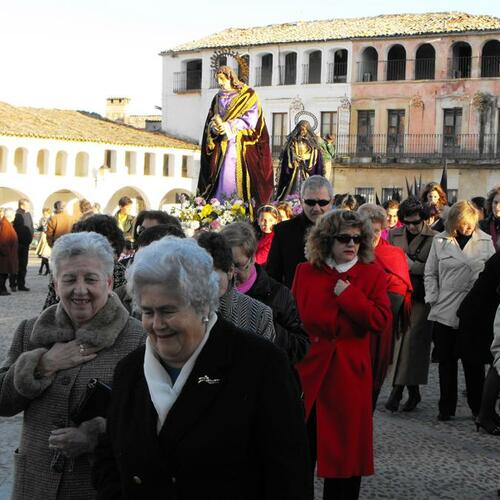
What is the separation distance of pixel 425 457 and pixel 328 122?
49124 millimetres

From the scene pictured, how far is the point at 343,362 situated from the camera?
5.50 m

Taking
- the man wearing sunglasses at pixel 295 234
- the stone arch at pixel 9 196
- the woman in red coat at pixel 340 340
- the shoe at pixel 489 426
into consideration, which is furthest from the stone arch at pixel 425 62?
the woman in red coat at pixel 340 340

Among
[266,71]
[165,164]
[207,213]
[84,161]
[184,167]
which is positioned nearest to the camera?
[207,213]

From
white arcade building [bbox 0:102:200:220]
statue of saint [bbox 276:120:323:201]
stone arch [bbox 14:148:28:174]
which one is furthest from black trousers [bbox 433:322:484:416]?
stone arch [bbox 14:148:28:174]

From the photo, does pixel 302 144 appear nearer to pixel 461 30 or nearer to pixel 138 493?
pixel 138 493

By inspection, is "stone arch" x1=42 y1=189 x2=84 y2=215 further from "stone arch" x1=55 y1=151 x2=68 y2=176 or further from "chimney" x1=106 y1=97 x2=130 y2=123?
"chimney" x1=106 y1=97 x2=130 y2=123

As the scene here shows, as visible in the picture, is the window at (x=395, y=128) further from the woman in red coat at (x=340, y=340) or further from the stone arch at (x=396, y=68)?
the woman in red coat at (x=340, y=340)

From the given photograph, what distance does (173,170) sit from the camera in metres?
59.2

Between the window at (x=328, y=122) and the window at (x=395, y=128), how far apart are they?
2.94 m

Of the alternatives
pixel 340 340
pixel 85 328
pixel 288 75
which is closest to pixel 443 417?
pixel 340 340

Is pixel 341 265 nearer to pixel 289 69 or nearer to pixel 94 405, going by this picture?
pixel 94 405

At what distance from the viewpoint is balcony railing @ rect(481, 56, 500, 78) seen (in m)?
52.2

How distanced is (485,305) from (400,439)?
1.36 m

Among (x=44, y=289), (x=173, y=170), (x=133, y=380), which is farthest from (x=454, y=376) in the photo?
(x=173, y=170)
